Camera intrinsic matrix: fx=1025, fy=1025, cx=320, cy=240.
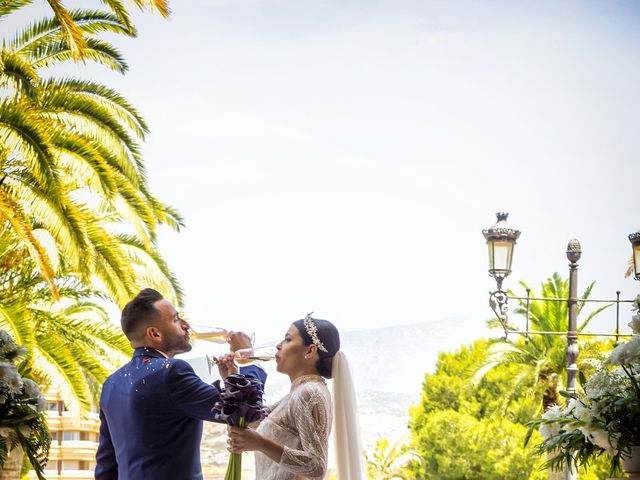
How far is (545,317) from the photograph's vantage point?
1072 inches

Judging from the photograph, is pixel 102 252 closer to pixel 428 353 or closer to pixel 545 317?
pixel 545 317

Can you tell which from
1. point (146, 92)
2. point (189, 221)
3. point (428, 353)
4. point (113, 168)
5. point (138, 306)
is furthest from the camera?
point (428, 353)

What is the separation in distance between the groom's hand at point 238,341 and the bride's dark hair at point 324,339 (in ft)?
0.87

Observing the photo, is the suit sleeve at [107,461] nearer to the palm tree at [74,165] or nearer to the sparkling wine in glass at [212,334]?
the sparkling wine in glass at [212,334]

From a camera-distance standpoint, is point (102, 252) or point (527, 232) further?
point (527, 232)

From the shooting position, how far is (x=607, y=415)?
353 cm

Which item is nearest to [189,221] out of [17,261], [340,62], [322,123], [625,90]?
[322,123]

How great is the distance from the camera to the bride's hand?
3.57 meters

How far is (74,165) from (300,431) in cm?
734

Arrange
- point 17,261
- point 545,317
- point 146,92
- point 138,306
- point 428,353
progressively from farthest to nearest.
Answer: point 428,353, point 146,92, point 545,317, point 17,261, point 138,306

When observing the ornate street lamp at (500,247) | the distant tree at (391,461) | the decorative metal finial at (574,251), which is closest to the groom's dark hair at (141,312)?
the ornate street lamp at (500,247)

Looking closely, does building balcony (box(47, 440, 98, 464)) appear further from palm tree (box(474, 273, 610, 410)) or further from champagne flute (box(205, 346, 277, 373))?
champagne flute (box(205, 346, 277, 373))

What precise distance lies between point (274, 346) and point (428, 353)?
90.2 meters

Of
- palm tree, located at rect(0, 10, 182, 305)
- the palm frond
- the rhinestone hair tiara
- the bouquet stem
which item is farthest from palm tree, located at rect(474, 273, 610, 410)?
the bouquet stem
